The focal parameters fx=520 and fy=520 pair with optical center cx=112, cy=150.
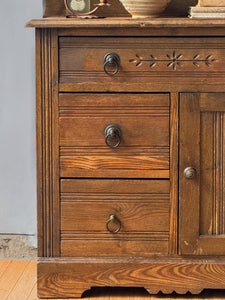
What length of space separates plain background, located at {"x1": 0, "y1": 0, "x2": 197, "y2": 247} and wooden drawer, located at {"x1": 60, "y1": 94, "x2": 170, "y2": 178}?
1.50ft

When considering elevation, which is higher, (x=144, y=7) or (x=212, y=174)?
(x=144, y=7)

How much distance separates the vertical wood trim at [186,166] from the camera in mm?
1686

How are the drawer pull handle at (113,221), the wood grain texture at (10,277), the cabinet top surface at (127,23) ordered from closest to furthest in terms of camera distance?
the cabinet top surface at (127,23) → the drawer pull handle at (113,221) → the wood grain texture at (10,277)

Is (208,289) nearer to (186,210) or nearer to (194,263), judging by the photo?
(194,263)

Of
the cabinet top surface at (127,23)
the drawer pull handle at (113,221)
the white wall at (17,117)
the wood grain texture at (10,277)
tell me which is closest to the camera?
the cabinet top surface at (127,23)

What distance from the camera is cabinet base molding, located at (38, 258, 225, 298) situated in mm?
1747

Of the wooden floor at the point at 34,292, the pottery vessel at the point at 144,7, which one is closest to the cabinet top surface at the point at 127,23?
the pottery vessel at the point at 144,7

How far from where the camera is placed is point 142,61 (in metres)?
1.67

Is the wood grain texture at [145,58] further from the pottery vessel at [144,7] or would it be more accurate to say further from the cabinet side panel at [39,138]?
the pottery vessel at [144,7]

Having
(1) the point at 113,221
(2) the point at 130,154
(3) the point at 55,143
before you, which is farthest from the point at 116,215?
(3) the point at 55,143

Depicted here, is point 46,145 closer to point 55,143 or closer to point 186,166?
point 55,143

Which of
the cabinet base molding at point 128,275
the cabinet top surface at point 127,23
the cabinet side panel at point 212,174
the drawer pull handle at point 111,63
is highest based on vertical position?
the cabinet top surface at point 127,23

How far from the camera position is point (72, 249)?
1758 mm

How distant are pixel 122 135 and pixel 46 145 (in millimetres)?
254
